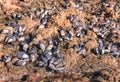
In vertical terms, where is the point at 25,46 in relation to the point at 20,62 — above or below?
above

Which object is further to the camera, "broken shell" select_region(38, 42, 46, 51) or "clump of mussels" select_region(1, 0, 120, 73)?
"broken shell" select_region(38, 42, 46, 51)

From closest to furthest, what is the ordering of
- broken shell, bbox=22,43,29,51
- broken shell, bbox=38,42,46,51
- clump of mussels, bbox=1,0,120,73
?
clump of mussels, bbox=1,0,120,73 < broken shell, bbox=22,43,29,51 < broken shell, bbox=38,42,46,51

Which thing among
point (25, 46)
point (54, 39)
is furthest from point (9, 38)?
point (54, 39)

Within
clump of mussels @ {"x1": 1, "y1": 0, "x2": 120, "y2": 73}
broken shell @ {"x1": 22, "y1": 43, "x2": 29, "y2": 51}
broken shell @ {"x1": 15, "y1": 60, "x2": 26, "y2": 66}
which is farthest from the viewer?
broken shell @ {"x1": 22, "y1": 43, "x2": 29, "y2": 51}

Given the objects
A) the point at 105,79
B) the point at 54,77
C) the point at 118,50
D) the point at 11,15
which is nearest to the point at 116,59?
the point at 118,50

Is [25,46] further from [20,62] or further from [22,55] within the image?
[20,62]

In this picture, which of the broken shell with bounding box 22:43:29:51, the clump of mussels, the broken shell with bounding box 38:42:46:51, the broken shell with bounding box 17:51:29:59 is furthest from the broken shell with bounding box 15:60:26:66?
the broken shell with bounding box 38:42:46:51

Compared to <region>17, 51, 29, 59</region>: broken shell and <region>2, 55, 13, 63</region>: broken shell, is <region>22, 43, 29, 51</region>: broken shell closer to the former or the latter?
<region>17, 51, 29, 59</region>: broken shell

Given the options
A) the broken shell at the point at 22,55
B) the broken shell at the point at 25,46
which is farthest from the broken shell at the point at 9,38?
the broken shell at the point at 22,55

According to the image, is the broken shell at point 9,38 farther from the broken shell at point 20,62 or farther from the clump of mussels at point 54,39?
the broken shell at point 20,62

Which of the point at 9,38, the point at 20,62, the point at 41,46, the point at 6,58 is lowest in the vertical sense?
the point at 20,62

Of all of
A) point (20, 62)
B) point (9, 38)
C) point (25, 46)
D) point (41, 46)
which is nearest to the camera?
point (20, 62)

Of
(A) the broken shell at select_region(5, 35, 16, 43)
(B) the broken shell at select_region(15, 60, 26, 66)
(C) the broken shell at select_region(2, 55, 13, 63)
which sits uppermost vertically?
(A) the broken shell at select_region(5, 35, 16, 43)

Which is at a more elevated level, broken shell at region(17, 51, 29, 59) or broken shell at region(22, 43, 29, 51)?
broken shell at region(22, 43, 29, 51)
